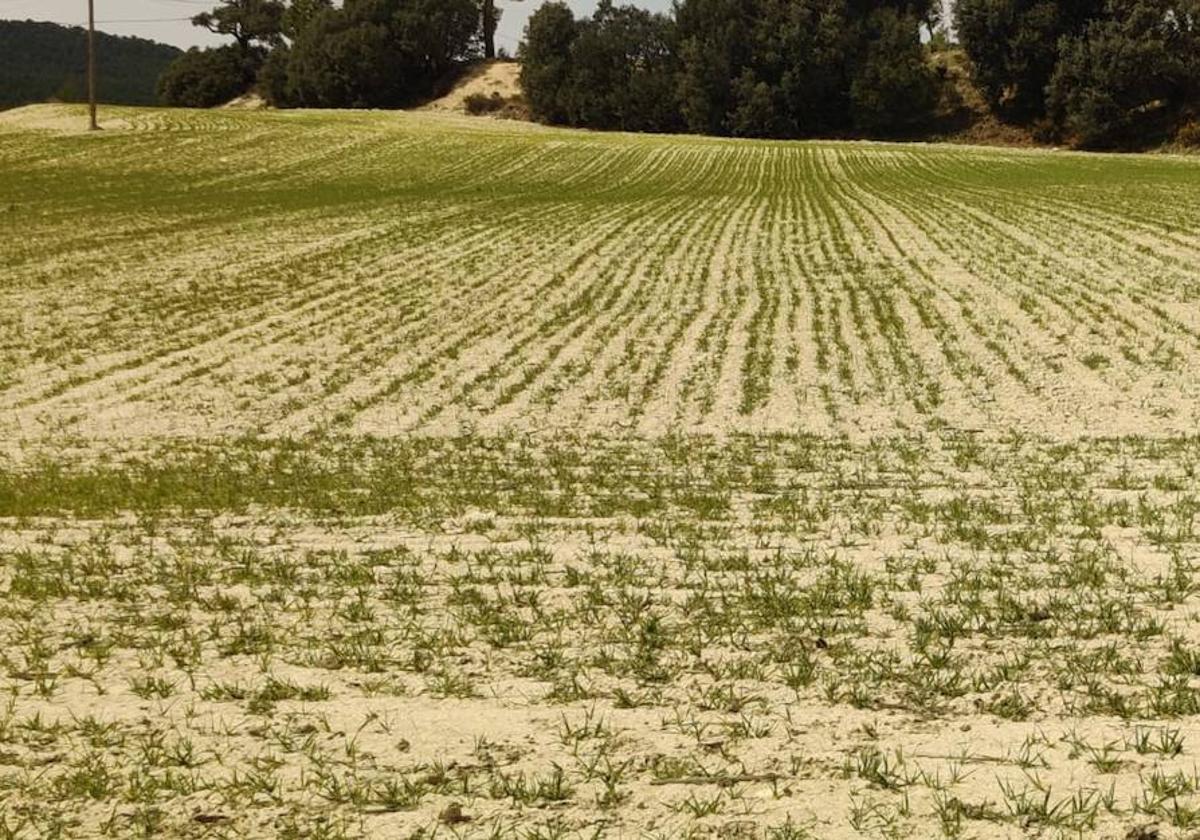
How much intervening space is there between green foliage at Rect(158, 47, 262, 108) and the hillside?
25.9 metres

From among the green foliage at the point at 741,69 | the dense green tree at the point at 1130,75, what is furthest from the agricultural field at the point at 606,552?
the green foliage at the point at 741,69

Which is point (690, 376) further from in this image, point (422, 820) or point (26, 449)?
point (422, 820)

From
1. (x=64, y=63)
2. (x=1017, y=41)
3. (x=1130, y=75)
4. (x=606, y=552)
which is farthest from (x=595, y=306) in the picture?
(x=64, y=63)

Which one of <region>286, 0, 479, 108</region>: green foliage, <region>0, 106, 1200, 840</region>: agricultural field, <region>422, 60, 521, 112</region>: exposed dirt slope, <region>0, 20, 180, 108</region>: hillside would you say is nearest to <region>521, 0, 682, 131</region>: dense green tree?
<region>422, 60, 521, 112</region>: exposed dirt slope

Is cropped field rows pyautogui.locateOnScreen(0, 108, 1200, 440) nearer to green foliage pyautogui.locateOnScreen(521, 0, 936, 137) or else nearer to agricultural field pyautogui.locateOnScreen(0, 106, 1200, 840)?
agricultural field pyautogui.locateOnScreen(0, 106, 1200, 840)

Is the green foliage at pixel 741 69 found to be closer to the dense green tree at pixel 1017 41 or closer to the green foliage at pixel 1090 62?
the dense green tree at pixel 1017 41

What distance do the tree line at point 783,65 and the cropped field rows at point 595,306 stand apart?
33415mm

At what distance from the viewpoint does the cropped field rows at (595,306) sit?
15125 mm

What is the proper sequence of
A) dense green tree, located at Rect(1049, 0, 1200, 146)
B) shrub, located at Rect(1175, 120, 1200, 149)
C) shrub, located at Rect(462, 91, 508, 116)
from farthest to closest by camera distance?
shrub, located at Rect(462, 91, 508, 116), dense green tree, located at Rect(1049, 0, 1200, 146), shrub, located at Rect(1175, 120, 1200, 149)

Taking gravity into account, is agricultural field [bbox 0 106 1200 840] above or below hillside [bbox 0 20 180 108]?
below

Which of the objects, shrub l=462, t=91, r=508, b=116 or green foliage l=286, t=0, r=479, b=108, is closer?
shrub l=462, t=91, r=508, b=116

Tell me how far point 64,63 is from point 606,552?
634ft

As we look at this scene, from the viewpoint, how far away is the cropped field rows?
1512 cm

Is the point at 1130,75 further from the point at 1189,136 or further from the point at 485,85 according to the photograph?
the point at 485,85
